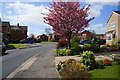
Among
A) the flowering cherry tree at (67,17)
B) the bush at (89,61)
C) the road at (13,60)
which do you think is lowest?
the road at (13,60)

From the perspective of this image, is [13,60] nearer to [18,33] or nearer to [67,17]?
[67,17]

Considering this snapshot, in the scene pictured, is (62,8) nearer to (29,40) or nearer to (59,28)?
(59,28)

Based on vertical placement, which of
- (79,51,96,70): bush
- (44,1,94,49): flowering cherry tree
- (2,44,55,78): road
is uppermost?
(44,1,94,49): flowering cherry tree

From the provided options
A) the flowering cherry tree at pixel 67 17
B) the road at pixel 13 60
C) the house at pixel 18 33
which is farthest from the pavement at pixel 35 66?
the house at pixel 18 33

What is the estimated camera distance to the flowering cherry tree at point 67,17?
489 inches

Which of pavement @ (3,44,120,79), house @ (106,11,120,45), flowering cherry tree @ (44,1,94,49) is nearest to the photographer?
pavement @ (3,44,120,79)

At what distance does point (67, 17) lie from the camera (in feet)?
41.1

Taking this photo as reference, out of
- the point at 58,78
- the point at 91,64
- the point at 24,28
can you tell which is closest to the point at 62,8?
the point at 91,64

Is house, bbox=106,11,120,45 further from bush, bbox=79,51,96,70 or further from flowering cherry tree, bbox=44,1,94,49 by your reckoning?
bush, bbox=79,51,96,70

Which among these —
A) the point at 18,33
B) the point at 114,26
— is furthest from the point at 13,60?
the point at 18,33

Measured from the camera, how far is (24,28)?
52375mm

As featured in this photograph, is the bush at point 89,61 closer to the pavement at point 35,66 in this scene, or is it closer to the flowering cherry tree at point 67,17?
the pavement at point 35,66

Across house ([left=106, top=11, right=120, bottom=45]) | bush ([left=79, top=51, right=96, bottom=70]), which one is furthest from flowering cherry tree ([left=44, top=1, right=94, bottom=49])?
house ([left=106, top=11, right=120, bottom=45])

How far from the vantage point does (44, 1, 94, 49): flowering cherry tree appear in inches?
489
